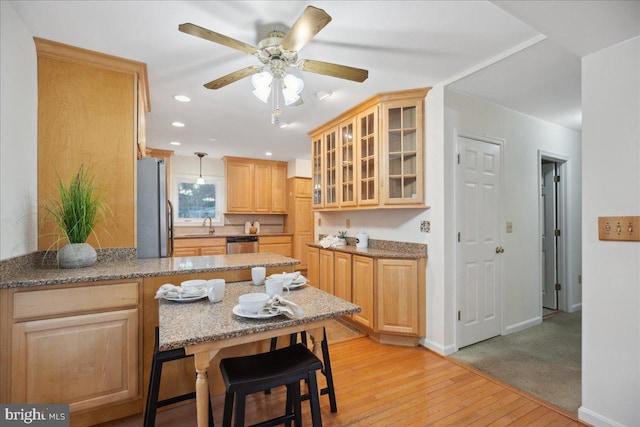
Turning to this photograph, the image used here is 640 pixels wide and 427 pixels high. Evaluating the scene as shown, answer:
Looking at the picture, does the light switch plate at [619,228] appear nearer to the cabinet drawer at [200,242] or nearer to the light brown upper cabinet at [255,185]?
the cabinet drawer at [200,242]

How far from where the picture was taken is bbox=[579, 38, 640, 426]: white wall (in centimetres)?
156

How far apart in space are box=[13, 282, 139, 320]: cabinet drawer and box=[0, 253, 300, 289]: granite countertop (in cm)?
6

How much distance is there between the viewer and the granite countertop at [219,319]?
3.49ft

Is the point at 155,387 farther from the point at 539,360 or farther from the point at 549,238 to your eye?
the point at 549,238

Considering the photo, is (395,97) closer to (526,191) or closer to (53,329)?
(526,191)

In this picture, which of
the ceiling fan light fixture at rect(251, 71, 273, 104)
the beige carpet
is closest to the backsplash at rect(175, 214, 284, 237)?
the ceiling fan light fixture at rect(251, 71, 273, 104)

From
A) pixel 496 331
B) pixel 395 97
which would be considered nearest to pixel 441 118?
pixel 395 97

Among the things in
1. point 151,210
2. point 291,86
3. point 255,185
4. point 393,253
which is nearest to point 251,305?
point 291,86

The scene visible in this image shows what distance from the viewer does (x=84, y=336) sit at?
5.64 ft

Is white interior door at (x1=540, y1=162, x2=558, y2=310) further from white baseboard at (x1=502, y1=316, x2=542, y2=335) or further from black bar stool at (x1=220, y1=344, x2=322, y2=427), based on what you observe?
black bar stool at (x1=220, y1=344, x2=322, y2=427)

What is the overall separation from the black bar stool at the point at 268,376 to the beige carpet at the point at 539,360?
181cm

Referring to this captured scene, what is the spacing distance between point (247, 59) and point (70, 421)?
2674 millimetres

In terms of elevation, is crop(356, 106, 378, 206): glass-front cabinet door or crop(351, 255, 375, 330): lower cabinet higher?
crop(356, 106, 378, 206): glass-front cabinet door

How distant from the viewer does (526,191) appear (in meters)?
3.32
